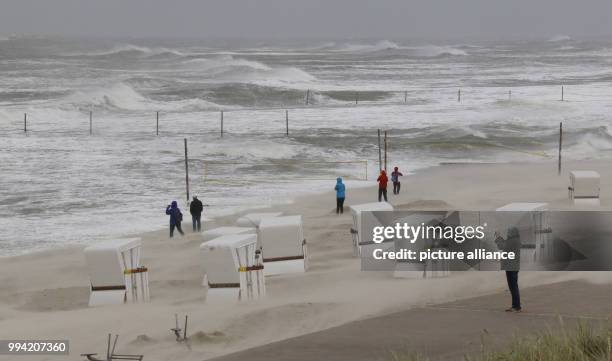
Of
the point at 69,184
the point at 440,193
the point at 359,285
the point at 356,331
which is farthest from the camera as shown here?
the point at 69,184

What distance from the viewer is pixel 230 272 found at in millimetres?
14555

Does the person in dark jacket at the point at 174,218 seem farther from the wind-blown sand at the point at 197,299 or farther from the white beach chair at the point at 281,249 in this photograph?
the white beach chair at the point at 281,249

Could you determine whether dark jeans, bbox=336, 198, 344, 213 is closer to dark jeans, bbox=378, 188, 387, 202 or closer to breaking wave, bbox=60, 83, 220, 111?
dark jeans, bbox=378, 188, 387, 202

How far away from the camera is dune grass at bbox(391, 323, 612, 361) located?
8586 mm

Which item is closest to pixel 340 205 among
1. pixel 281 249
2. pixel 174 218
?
pixel 174 218

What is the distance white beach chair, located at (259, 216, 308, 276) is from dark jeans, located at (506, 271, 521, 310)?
4720mm

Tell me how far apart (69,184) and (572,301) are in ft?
60.1

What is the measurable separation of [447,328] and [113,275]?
5.34 meters

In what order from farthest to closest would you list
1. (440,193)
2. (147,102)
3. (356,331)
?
1. (147,102)
2. (440,193)
3. (356,331)

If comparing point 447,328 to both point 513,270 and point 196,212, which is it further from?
point 196,212

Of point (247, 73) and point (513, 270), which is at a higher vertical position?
point (247, 73)

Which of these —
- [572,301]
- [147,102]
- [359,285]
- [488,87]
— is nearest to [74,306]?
[359,285]

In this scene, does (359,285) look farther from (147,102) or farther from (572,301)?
(147,102)

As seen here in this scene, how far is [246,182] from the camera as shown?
2908cm
